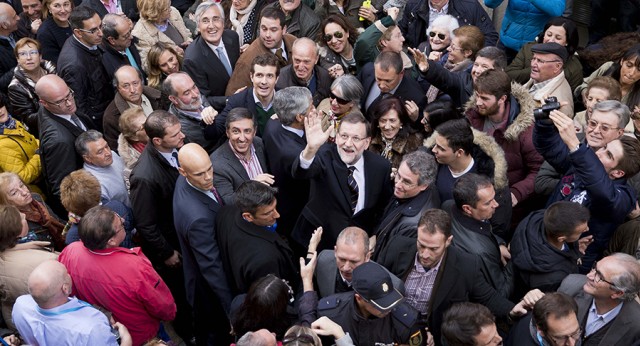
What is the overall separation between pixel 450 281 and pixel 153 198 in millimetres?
2216

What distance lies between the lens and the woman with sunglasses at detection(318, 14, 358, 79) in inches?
256

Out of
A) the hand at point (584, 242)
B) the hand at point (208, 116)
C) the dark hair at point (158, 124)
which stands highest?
the dark hair at point (158, 124)

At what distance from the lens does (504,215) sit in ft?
15.5

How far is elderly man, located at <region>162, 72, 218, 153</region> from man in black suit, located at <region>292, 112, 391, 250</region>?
117 centimetres

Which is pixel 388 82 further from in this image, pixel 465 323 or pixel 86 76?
pixel 86 76

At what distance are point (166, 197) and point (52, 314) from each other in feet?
4.59

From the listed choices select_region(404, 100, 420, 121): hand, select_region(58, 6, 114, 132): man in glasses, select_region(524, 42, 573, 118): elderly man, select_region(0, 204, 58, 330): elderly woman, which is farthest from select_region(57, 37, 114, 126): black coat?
select_region(524, 42, 573, 118): elderly man

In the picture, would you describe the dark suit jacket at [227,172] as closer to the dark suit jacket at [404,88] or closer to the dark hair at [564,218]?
the dark suit jacket at [404,88]

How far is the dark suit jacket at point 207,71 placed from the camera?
21.1 ft

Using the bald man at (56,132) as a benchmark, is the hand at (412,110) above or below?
below

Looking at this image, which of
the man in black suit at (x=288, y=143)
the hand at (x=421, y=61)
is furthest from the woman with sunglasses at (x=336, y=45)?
the man in black suit at (x=288, y=143)

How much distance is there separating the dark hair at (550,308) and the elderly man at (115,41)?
461 cm

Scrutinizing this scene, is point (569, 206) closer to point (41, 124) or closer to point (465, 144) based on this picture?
point (465, 144)

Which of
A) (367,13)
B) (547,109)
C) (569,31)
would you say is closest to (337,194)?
(547,109)
